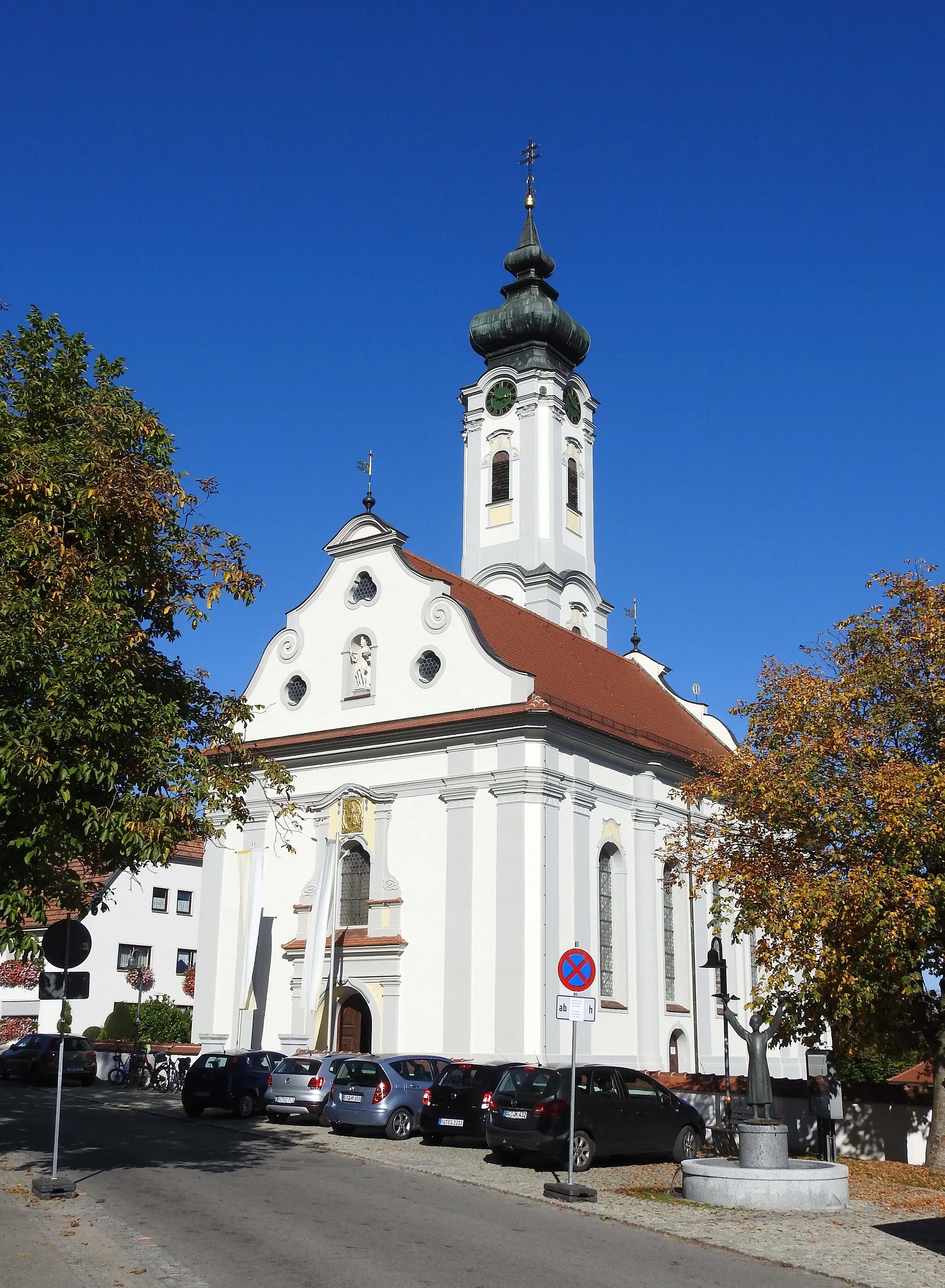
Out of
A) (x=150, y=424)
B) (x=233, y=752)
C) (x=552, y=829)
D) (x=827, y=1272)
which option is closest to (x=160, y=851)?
(x=233, y=752)

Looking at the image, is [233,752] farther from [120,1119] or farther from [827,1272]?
[120,1119]

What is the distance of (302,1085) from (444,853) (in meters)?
8.08

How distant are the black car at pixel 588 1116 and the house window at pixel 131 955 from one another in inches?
1203

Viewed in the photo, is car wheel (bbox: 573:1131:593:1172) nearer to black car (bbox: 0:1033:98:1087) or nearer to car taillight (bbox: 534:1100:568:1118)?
car taillight (bbox: 534:1100:568:1118)

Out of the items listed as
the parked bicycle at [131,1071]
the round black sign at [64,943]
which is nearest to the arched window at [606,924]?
the parked bicycle at [131,1071]

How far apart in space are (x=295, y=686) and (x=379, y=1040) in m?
9.75

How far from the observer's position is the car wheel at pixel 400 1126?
21875 millimetres

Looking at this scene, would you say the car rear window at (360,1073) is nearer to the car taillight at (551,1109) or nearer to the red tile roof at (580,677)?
the car taillight at (551,1109)

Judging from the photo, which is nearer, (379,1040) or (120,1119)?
(120,1119)

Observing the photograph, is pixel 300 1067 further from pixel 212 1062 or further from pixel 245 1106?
pixel 212 1062

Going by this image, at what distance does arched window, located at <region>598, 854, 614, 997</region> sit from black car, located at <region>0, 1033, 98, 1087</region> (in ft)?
46.4

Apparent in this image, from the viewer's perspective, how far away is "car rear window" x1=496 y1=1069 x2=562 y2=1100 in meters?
18.1

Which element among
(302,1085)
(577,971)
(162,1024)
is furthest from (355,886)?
(577,971)

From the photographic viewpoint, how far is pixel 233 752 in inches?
615
